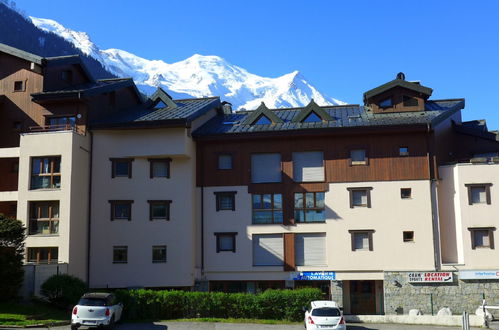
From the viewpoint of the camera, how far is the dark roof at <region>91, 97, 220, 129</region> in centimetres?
3519

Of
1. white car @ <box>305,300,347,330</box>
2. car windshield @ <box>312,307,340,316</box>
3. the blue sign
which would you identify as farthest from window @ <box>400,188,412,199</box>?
car windshield @ <box>312,307,340,316</box>

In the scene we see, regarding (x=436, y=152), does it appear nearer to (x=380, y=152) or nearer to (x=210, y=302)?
(x=380, y=152)

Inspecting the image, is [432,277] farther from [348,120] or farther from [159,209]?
[159,209]

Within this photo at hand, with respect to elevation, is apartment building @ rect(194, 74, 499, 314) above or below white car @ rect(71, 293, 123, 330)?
above

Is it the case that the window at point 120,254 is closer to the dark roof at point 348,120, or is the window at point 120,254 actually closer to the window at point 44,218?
the window at point 44,218

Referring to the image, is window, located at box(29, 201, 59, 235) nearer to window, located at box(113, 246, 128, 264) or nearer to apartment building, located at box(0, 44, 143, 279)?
apartment building, located at box(0, 44, 143, 279)

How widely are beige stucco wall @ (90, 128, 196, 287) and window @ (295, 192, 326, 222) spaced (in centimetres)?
704

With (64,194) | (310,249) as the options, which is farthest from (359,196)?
(64,194)

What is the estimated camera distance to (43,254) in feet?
109

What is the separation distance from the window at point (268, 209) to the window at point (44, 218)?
495 inches

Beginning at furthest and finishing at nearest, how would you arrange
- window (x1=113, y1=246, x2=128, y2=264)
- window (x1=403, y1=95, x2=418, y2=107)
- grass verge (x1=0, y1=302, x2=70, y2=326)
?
window (x1=403, y1=95, x2=418, y2=107)
window (x1=113, y1=246, x2=128, y2=264)
grass verge (x1=0, y1=302, x2=70, y2=326)

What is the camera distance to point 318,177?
120 ft

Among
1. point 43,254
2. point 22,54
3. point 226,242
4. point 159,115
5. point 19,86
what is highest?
point 22,54

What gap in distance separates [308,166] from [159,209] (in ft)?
33.8
